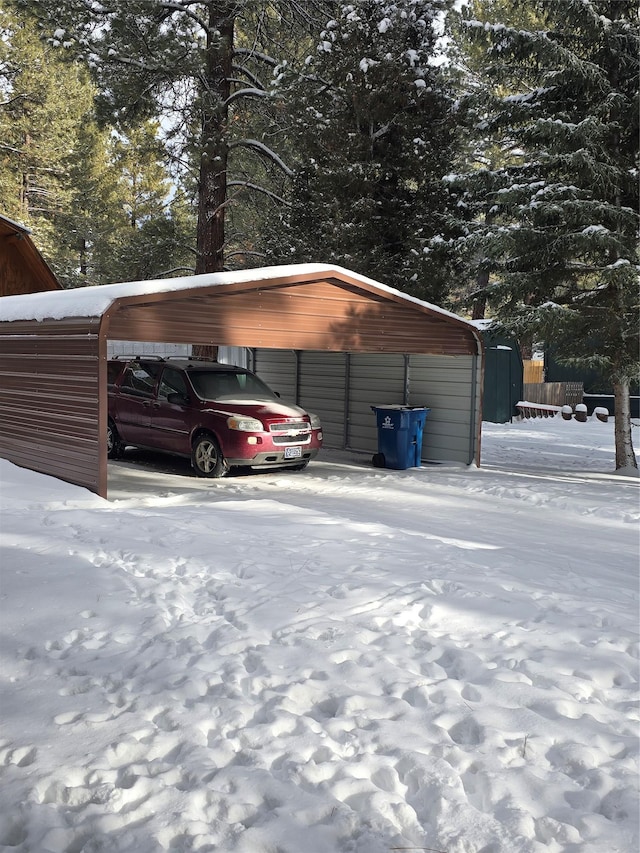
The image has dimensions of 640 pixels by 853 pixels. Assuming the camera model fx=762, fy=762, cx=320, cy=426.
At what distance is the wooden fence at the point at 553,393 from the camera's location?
86.8ft

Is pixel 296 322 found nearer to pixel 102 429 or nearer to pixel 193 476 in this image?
pixel 193 476

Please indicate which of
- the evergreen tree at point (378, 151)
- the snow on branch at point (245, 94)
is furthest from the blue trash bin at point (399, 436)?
the snow on branch at point (245, 94)

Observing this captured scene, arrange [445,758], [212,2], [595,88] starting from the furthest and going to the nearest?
1. [212,2]
2. [595,88]
3. [445,758]

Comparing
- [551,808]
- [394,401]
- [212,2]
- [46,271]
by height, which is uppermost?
[212,2]

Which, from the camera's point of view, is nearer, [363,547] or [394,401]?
[363,547]

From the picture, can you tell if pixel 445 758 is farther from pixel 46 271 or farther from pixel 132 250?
pixel 46 271

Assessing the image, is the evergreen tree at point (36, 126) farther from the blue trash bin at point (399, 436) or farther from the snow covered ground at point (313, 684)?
the snow covered ground at point (313, 684)

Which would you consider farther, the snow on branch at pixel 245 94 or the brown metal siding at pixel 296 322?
the snow on branch at pixel 245 94

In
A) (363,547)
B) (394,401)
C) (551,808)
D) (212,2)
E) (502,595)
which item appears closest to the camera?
(551,808)

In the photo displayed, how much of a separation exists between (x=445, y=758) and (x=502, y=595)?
245 centimetres

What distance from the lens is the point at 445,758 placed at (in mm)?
3629

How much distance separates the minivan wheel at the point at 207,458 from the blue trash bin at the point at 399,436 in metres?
3.09

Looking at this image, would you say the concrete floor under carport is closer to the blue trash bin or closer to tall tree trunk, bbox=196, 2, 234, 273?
the blue trash bin

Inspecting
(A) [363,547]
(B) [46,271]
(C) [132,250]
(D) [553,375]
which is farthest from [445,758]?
(D) [553,375]
